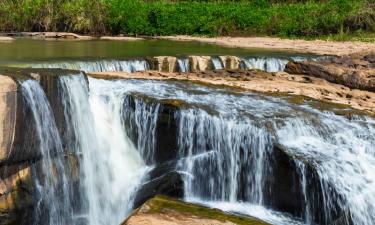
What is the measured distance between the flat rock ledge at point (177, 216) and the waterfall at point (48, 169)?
86.5 inches

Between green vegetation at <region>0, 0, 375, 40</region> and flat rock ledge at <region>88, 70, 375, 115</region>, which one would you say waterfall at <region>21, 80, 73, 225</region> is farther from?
green vegetation at <region>0, 0, 375, 40</region>

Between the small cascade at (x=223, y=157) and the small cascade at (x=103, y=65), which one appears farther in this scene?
the small cascade at (x=103, y=65)

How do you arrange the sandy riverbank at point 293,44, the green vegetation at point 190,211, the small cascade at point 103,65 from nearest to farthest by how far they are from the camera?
the green vegetation at point 190,211 < the small cascade at point 103,65 < the sandy riverbank at point 293,44

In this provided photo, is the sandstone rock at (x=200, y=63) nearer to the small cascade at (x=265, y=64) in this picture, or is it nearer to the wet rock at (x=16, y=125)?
the small cascade at (x=265, y=64)

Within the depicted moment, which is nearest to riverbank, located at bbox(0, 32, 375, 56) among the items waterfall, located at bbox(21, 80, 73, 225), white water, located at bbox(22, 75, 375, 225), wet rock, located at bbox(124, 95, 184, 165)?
white water, located at bbox(22, 75, 375, 225)

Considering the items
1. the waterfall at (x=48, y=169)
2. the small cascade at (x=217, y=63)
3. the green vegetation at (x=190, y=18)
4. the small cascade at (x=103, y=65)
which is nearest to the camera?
the waterfall at (x=48, y=169)

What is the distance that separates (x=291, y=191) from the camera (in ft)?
30.1

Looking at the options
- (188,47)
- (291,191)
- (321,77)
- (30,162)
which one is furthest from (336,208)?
(188,47)

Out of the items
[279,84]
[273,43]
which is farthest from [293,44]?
[279,84]

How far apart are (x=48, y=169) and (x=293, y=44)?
55.2 ft

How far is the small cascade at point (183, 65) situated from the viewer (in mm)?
16078

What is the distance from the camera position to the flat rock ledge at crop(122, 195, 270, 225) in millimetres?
6898

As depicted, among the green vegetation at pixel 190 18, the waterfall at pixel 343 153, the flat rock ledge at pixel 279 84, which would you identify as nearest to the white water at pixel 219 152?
the waterfall at pixel 343 153

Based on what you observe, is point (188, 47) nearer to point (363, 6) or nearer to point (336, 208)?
point (363, 6)
